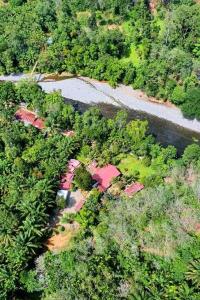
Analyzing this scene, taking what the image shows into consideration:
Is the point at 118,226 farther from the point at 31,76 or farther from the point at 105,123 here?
the point at 31,76

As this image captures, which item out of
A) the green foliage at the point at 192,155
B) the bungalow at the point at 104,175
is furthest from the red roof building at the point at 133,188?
the green foliage at the point at 192,155

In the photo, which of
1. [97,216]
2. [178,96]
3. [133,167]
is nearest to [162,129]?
[178,96]

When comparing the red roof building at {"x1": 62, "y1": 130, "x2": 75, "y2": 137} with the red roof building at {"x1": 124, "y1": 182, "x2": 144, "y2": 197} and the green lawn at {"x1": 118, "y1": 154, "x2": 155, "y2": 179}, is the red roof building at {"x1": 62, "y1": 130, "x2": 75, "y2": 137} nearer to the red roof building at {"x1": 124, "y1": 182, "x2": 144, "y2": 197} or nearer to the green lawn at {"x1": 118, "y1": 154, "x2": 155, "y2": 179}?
the green lawn at {"x1": 118, "y1": 154, "x2": 155, "y2": 179}

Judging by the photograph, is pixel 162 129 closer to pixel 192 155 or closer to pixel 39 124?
pixel 192 155

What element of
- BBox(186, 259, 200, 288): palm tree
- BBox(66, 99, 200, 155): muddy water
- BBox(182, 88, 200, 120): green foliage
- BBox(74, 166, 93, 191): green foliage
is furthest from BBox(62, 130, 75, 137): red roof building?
BBox(186, 259, 200, 288): palm tree

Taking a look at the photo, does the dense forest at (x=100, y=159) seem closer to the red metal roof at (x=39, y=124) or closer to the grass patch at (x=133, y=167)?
the grass patch at (x=133, y=167)

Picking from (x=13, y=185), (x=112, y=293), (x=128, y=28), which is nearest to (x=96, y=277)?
(x=112, y=293)
